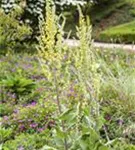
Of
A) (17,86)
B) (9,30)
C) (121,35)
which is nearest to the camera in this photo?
(17,86)

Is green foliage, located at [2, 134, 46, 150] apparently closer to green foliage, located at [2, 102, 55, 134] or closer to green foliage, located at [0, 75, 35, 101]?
green foliage, located at [2, 102, 55, 134]

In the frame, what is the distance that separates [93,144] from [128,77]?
2.45 m

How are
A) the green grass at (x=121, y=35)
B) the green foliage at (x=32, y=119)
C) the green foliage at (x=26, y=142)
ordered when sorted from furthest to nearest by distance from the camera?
the green grass at (x=121, y=35) < the green foliage at (x=32, y=119) < the green foliage at (x=26, y=142)

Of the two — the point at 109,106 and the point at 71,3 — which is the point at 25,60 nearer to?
the point at 71,3

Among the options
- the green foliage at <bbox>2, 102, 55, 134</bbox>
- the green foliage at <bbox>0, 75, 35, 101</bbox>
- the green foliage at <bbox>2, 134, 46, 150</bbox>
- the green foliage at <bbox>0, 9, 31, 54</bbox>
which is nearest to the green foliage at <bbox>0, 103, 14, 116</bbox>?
the green foliage at <bbox>2, 102, 55, 134</bbox>

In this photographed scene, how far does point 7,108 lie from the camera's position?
251 inches

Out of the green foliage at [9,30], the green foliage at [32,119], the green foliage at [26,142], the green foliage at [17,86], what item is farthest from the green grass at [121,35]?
the green foliage at [26,142]

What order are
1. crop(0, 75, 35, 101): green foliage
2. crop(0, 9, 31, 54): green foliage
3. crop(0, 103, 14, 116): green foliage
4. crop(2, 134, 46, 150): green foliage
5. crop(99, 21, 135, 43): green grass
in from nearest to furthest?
crop(2, 134, 46, 150): green foliage → crop(0, 103, 14, 116): green foliage → crop(0, 75, 35, 101): green foliage → crop(0, 9, 31, 54): green foliage → crop(99, 21, 135, 43): green grass

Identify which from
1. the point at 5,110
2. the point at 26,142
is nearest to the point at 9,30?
the point at 5,110

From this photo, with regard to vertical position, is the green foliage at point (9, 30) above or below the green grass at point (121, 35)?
above

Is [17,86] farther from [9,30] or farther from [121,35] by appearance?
[121,35]

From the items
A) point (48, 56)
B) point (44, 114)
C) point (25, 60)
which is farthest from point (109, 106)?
point (25, 60)

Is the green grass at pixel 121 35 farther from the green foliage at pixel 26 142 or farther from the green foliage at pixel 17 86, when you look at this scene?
the green foliage at pixel 26 142

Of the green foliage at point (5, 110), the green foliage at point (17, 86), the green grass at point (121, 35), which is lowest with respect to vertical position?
the green grass at point (121, 35)
